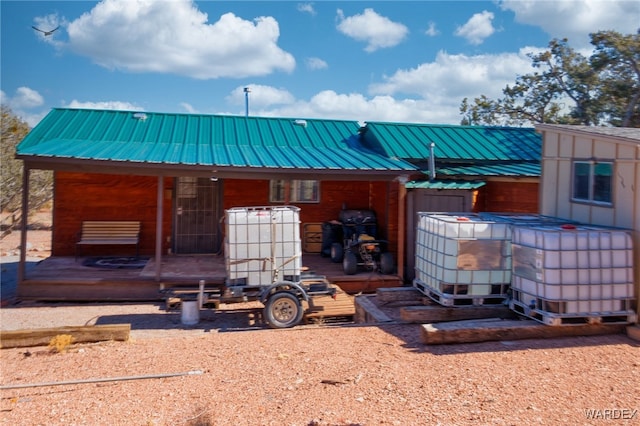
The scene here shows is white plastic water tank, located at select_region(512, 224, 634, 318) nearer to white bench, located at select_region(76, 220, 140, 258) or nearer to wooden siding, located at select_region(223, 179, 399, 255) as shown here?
wooden siding, located at select_region(223, 179, 399, 255)

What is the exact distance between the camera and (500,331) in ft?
23.4

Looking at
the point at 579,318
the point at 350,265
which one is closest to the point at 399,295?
the point at 350,265

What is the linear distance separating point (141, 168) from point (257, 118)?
5.25 meters

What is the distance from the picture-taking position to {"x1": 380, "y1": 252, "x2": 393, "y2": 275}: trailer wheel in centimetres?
1212

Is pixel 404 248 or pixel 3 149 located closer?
pixel 404 248

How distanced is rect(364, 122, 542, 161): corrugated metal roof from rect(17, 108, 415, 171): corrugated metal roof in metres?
0.60

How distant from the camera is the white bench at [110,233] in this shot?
13.2m

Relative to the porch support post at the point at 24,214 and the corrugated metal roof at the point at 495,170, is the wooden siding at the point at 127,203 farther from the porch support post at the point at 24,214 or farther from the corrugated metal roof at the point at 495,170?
the porch support post at the point at 24,214

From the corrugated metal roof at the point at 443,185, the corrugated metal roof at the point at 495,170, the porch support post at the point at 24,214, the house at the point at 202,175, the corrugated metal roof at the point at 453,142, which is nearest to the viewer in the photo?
the porch support post at the point at 24,214

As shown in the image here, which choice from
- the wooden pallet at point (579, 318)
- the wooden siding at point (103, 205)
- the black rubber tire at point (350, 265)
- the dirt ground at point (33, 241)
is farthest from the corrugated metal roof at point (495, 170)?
the dirt ground at point (33, 241)

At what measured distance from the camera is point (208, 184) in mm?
14070

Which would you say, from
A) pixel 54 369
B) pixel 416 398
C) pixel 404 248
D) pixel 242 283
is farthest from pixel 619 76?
pixel 54 369

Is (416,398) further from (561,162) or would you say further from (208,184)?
(208,184)

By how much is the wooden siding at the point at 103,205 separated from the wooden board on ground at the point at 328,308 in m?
5.60
